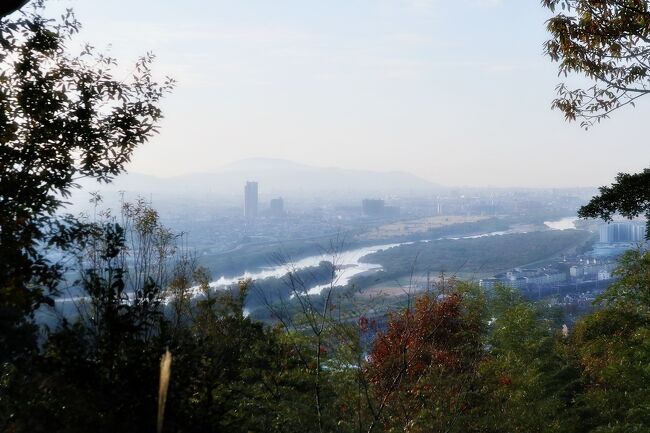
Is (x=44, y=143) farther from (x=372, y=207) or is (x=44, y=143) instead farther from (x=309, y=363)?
(x=372, y=207)

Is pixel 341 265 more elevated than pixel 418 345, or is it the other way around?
pixel 341 265

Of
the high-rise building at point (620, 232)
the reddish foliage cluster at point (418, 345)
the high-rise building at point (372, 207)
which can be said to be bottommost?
the reddish foliage cluster at point (418, 345)

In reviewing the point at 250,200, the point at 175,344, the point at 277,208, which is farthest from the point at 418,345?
the point at 277,208

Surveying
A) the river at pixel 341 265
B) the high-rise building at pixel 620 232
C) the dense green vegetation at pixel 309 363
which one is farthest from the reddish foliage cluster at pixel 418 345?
the high-rise building at pixel 620 232

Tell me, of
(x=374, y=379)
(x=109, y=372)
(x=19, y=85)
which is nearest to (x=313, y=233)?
(x=374, y=379)

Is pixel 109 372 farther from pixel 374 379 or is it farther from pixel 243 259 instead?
pixel 243 259

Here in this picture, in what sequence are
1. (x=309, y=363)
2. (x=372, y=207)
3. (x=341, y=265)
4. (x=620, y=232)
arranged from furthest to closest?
(x=372, y=207) → (x=620, y=232) → (x=309, y=363) → (x=341, y=265)

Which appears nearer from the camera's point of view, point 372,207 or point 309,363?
point 309,363

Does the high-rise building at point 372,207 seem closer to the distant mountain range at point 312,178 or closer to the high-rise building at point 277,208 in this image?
the high-rise building at point 277,208

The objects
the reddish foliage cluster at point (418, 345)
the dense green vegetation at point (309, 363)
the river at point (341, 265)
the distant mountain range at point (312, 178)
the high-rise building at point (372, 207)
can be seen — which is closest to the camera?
the dense green vegetation at point (309, 363)
